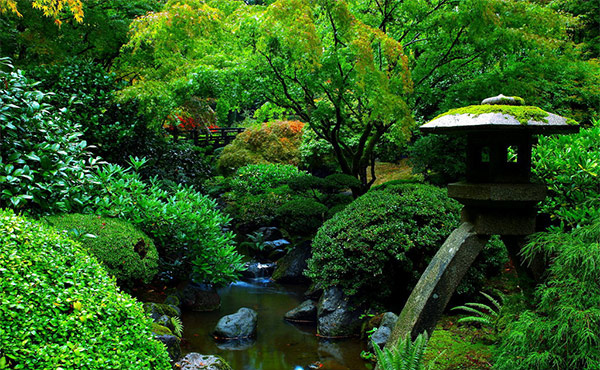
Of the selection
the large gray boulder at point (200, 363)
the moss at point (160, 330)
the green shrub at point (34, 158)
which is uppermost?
the green shrub at point (34, 158)

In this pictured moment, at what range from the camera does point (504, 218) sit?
3299 millimetres

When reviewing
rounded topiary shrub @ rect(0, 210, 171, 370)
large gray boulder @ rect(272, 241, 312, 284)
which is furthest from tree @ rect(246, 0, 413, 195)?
rounded topiary shrub @ rect(0, 210, 171, 370)

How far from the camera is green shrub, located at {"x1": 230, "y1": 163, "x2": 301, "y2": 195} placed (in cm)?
1280

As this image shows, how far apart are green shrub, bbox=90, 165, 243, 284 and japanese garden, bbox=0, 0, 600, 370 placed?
35mm

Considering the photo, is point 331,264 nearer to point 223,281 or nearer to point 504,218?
point 223,281

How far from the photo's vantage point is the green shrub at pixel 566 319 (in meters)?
2.51

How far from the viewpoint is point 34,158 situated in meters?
4.38

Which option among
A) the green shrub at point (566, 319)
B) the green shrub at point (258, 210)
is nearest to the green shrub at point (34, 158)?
the green shrub at point (566, 319)

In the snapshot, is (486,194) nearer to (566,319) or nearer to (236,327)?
(566,319)

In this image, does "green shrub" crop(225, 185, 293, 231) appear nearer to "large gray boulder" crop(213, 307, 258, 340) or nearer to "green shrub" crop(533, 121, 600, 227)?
"large gray boulder" crop(213, 307, 258, 340)

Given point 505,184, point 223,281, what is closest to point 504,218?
point 505,184

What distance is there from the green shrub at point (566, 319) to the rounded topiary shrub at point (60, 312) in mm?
2373

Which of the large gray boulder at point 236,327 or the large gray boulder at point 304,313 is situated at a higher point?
the large gray boulder at point 236,327

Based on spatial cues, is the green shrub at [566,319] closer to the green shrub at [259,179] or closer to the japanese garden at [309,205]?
the japanese garden at [309,205]
